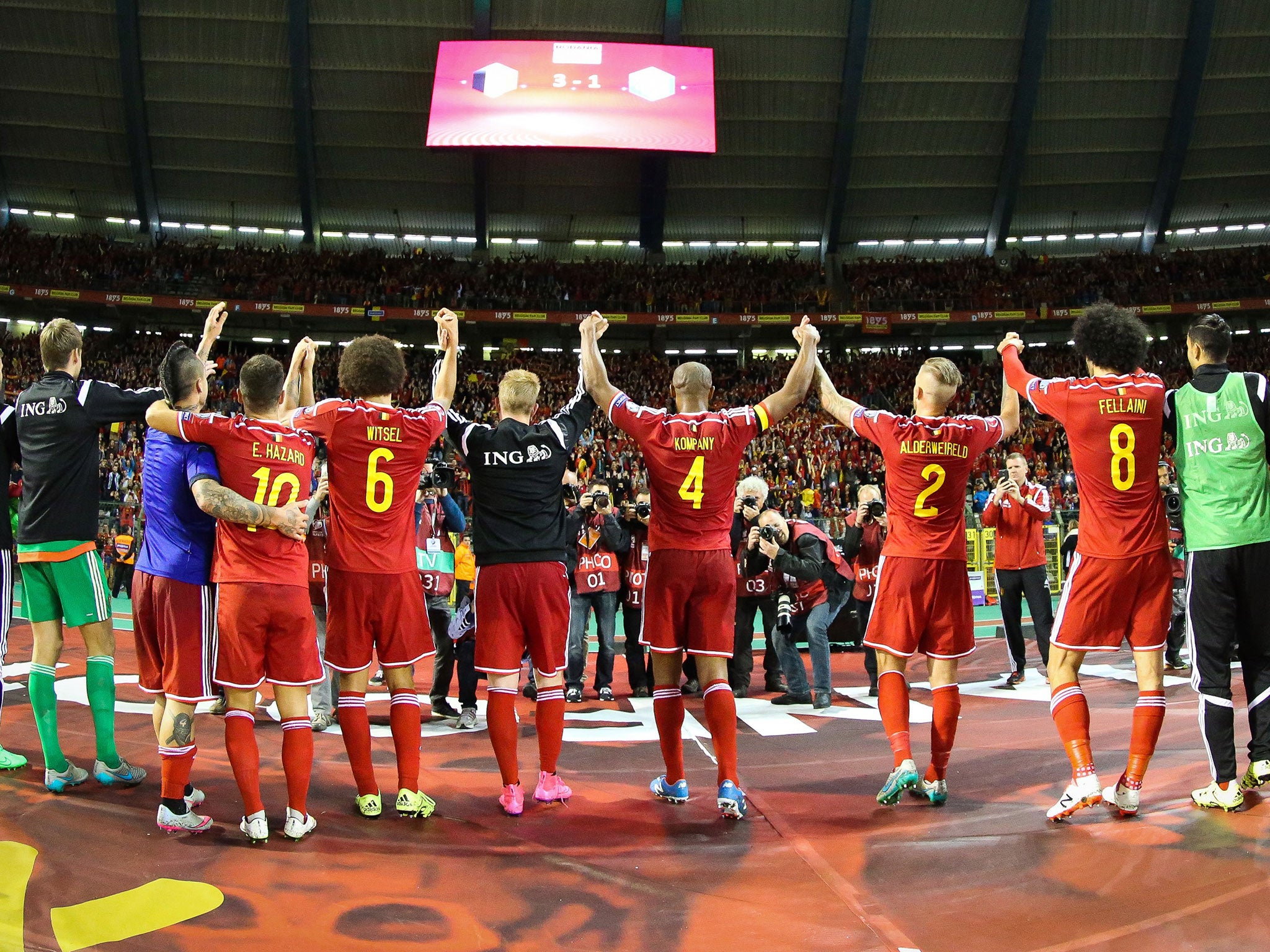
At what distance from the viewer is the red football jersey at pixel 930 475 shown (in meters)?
5.04

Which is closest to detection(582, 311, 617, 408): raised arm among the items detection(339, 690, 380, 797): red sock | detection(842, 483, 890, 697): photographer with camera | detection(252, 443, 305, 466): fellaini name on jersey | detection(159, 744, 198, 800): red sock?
detection(252, 443, 305, 466): fellaini name on jersey

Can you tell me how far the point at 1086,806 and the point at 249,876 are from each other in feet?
12.5

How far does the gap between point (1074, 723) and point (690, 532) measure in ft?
6.86

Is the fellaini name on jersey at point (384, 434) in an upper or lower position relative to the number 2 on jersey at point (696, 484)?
upper

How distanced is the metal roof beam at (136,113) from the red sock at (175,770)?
2699 cm

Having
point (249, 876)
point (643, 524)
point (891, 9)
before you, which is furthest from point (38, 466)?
point (891, 9)

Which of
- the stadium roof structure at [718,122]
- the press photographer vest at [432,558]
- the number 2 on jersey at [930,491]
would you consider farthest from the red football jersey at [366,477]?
the stadium roof structure at [718,122]

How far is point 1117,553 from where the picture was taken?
15.1 feet

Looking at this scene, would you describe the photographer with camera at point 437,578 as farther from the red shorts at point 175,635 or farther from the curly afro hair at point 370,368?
the red shorts at point 175,635

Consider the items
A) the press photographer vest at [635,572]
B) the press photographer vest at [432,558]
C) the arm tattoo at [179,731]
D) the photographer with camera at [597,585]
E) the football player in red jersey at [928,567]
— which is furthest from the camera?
the press photographer vest at [635,572]

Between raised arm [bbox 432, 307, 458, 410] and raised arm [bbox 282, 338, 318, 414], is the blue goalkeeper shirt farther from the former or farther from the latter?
raised arm [bbox 432, 307, 458, 410]

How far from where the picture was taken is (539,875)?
3893 millimetres

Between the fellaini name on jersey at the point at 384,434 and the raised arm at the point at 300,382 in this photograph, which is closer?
the fellaini name on jersey at the point at 384,434

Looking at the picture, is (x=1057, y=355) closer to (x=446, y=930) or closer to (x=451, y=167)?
(x=451, y=167)
